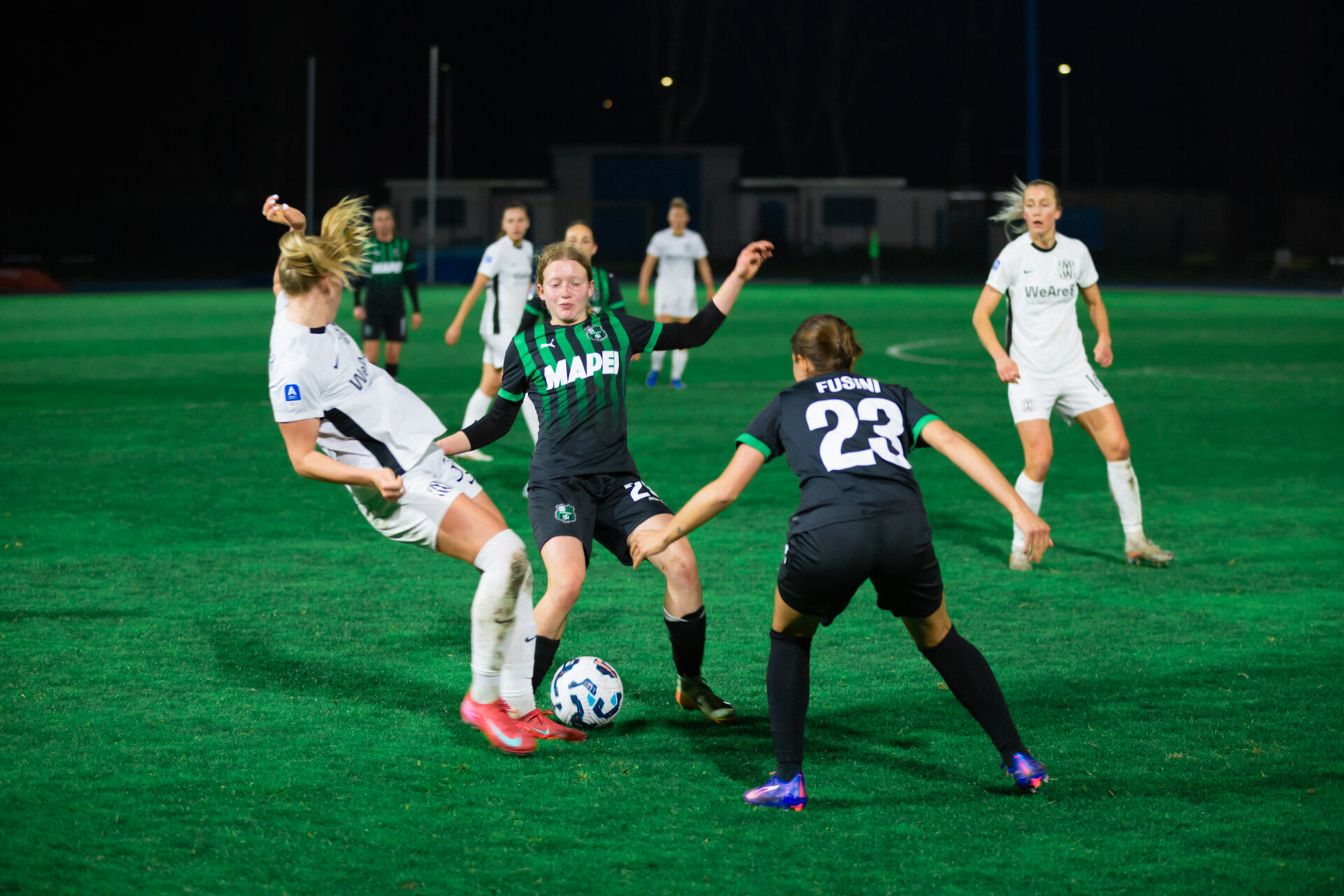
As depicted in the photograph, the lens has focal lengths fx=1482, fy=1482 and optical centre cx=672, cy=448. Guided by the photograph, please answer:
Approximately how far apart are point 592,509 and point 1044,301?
151 inches

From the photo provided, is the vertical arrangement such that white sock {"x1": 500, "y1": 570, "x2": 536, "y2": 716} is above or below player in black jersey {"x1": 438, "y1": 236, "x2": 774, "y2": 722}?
below

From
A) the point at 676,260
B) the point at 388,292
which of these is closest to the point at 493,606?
Result: the point at 388,292

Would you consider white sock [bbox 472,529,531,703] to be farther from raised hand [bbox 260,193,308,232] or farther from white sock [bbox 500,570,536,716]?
raised hand [bbox 260,193,308,232]

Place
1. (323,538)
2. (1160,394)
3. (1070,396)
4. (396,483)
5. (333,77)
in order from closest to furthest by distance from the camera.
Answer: (396,483), (1070,396), (323,538), (1160,394), (333,77)

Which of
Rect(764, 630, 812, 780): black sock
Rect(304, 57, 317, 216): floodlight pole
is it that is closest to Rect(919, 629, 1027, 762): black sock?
Rect(764, 630, 812, 780): black sock

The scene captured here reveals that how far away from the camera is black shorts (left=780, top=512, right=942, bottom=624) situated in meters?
4.55

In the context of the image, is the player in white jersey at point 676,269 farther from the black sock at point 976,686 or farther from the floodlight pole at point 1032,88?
the floodlight pole at point 1032,88

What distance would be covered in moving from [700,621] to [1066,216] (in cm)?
6196

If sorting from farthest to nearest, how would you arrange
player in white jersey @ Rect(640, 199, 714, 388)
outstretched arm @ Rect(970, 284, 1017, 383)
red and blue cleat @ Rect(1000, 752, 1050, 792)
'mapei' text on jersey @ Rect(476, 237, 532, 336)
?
player in white jersey @ Rect(640, 199, 714, 388)
'mapei' text on jersey @ Rect(476, 237, 532, 336)
outstretched arm @ Rect(970, 284, 1017, 383)
red and blue cleat @ Rect(1000, 752, 1050, 792)

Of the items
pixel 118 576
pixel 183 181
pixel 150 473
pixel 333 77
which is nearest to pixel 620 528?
pixel 118 576

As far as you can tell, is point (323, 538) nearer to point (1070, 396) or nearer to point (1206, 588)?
point (1070, 396)

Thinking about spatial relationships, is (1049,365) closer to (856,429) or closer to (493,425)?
(493,425)

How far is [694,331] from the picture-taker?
19.7ft

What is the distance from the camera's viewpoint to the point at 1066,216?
64.3m
